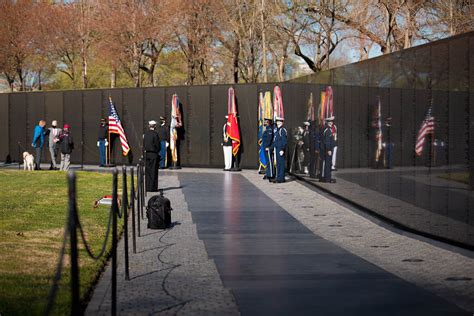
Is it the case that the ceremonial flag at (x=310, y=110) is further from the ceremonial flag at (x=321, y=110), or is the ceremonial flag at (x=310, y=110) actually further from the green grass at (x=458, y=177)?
the green grass at (x=458, y=177)

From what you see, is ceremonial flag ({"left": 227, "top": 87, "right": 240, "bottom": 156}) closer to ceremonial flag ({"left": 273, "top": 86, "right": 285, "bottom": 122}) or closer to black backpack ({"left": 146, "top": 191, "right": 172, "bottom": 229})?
ceremonial flag ({"left": 273, "top": 86, "right": 285, "bottom": 122})

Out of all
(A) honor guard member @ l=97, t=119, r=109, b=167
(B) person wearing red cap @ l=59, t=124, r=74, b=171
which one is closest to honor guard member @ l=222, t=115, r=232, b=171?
(B) person wearing red cap @ l=59, t=124, r=74, b=171

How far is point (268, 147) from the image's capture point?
29.1 meters

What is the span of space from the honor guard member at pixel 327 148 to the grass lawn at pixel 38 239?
585 centimetres

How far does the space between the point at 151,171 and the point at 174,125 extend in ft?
40.9

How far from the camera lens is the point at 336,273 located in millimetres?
11633

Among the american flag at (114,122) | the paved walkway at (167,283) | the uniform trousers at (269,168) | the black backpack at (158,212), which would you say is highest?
the american flag at (114,122)

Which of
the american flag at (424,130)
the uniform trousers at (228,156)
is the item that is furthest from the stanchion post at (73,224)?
the uniform trousers at (228,156)

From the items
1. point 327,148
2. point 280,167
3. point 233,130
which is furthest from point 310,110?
point 233,130

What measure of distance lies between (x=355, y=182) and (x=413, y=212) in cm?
481

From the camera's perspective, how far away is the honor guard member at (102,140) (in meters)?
38.5

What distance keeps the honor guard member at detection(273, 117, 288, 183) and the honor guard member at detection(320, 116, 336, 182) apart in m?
3.32

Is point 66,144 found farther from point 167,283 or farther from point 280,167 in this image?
point 167,283

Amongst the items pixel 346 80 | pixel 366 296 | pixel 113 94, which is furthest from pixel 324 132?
pixel 113 94
